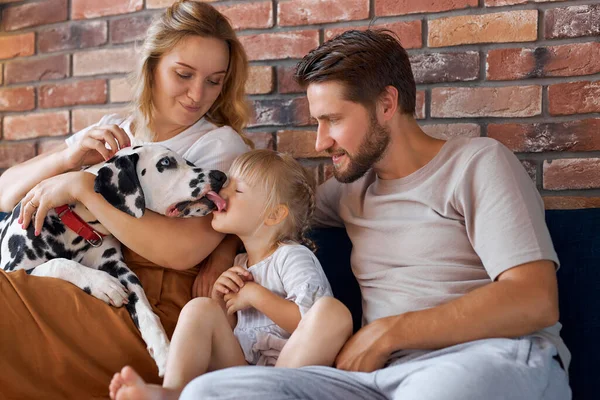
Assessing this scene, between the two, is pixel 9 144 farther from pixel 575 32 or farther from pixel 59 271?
pixel 575 32

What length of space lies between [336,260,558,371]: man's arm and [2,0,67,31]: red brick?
76.9 inches

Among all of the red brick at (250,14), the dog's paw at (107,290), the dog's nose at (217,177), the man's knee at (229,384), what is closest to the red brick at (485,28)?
the red brick at (250,14)

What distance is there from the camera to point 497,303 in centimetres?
156

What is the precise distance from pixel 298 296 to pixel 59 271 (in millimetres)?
646

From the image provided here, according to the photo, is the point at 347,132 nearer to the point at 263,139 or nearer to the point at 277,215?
the point at 277,215

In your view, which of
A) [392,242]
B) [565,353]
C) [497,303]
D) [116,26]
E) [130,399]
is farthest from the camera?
[116,26]

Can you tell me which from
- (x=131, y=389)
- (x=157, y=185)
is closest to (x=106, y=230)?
(x=157, y=185)

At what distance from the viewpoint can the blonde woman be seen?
5.86 ft

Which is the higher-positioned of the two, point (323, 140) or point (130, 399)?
point (323, 140)

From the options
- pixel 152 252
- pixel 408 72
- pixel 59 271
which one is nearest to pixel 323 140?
pixel 408 72

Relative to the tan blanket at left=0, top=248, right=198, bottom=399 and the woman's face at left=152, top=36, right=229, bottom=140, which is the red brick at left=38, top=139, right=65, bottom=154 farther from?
the tan blanket at left=0, top=248, right=198, bottom=399

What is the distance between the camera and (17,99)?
2.96 metres

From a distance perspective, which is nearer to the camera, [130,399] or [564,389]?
[130,399]

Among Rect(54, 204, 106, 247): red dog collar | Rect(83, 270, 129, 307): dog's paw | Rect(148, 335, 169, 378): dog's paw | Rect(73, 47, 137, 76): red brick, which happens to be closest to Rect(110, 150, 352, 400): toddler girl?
Rect(148, 335, 169, 378): dog's paw
